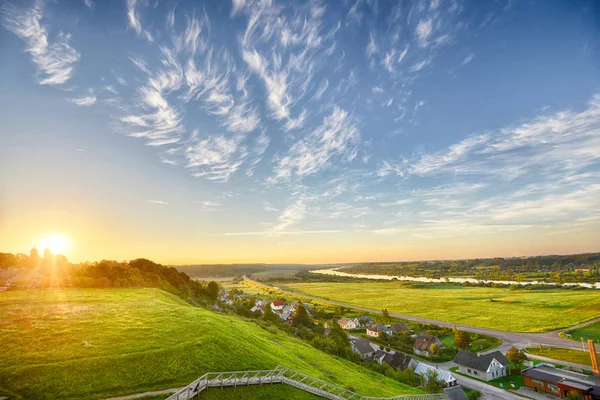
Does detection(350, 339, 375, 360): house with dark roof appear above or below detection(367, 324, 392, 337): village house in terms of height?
above

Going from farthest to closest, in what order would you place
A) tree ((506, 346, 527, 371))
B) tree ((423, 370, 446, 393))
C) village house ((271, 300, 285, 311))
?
village house ((271, 300, 285, 311))
tree ((506, 346, 527, 371))
tree ((423, 370, 446, 393))

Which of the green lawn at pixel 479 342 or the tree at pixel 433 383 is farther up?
the tree at pixel 433 383

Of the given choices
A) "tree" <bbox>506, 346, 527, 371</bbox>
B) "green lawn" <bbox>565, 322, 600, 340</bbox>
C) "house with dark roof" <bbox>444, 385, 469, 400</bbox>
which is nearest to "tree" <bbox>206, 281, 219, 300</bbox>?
"house with dark roof" <bbox>444, 385, 469, 400</bbox>

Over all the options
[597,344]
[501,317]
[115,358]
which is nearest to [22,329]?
[115,358]

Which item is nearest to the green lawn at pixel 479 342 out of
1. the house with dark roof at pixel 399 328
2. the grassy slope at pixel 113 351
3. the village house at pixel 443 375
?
the house with dark roof at pixel 399 328

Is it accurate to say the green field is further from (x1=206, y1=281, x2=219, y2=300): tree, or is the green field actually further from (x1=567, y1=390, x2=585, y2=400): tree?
(x1=206, y1=281, x2=219, y2=300): tree

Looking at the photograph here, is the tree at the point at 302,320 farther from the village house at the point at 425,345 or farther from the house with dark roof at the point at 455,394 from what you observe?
the house with dark roof at the point at 455,394

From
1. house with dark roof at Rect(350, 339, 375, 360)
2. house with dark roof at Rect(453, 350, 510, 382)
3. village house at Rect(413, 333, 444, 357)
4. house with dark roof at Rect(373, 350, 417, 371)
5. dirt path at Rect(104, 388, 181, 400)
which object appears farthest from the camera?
village house at Rect(413, 333, 444, 357)
